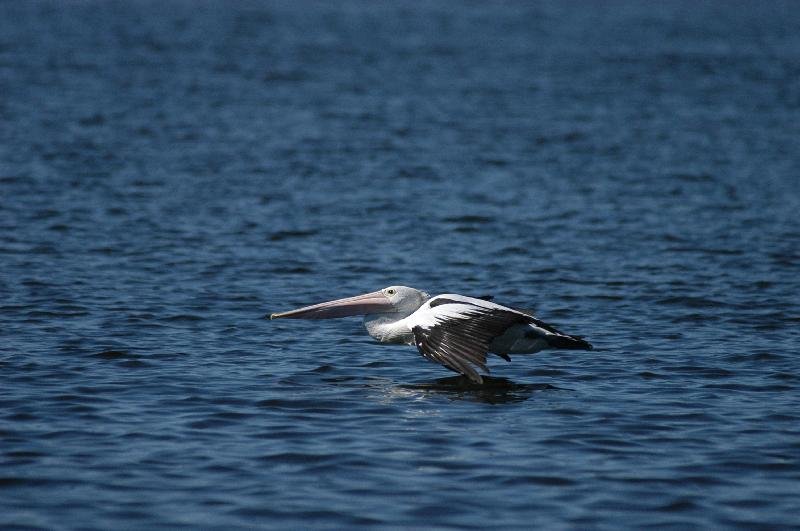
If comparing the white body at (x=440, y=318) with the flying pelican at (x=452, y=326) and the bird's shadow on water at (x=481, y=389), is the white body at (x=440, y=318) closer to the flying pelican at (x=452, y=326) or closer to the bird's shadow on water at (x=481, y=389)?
the flying pelican at (x=452, y=326)

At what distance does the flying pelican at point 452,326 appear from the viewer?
9336 mm

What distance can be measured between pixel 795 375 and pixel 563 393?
6.07 ft

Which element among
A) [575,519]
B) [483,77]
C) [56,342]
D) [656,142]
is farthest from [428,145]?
[575,519]

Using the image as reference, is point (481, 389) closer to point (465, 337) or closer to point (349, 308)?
point (465, 337)

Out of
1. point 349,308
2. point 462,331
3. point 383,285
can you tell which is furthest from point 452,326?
point 383,285

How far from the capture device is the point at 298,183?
19547 millimetres

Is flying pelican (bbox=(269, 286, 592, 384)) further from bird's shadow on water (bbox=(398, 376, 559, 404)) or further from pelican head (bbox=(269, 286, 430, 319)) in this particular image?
bird's shadow on water (bbox=(398, 376, 559, 404))

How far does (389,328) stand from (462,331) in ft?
2.44

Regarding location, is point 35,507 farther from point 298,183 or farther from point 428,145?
point 428,145

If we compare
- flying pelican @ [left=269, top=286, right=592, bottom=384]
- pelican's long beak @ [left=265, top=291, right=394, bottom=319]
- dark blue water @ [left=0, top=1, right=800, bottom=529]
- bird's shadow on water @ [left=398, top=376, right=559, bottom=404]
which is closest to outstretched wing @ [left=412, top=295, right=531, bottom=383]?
flying pelican @ [left=269, top=286, right=592, bottom=384]

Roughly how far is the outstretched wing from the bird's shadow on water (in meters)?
0.18

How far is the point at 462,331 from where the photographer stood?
30.9ft

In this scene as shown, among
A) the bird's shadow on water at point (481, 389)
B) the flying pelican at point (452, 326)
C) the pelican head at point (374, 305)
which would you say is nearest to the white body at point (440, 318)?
the flying pelican at point (452, 326)

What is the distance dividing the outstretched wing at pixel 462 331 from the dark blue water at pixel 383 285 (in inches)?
11.1
